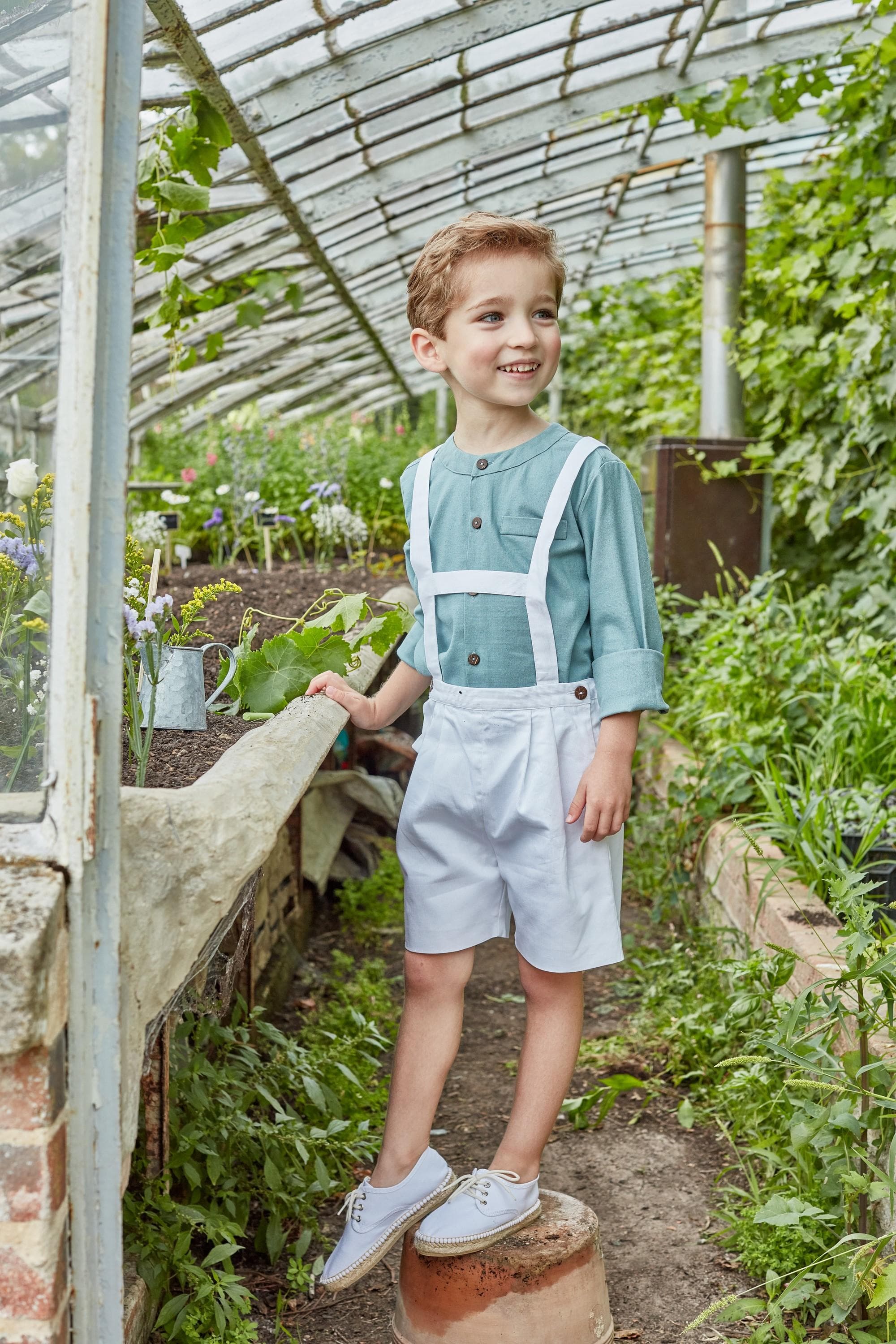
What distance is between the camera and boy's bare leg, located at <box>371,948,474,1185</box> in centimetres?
185

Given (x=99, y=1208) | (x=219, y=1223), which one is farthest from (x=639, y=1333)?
(x=99, y=1208)

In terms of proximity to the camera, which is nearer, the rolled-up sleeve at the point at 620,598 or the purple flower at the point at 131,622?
the rolled-up sleeve at the point at 620,598

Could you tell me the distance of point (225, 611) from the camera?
4.27m

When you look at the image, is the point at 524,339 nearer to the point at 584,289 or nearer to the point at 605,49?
the point at 605,49

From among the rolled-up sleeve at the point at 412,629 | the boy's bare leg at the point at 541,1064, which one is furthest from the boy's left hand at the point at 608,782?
the rolled-up sleeve at the point at 412,629

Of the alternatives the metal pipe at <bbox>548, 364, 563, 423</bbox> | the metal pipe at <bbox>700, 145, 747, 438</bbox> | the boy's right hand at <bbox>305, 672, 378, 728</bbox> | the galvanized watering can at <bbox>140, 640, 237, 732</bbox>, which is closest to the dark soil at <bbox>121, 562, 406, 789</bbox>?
the galvanized watering can at <bbox>140, 640, 237, 732</bbox>

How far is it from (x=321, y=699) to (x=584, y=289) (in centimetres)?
985

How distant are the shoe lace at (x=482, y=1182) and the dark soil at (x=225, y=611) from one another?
0.72m

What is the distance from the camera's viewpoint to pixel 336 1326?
203 cm

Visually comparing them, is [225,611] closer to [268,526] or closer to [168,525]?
[168,525]

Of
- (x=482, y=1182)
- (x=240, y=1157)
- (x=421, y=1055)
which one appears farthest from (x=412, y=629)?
(x=240, y=1157)

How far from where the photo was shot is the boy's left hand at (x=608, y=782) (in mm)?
1721

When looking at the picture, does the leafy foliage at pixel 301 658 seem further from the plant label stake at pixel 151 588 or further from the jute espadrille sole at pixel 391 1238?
the jute espadrille sole at pixel 391 1238

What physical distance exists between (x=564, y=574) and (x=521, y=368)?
31 centimetres
